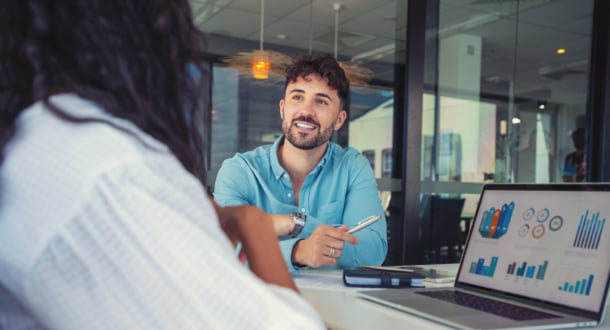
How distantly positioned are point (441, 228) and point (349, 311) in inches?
125

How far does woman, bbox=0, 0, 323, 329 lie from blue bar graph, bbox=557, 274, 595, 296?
0.69m

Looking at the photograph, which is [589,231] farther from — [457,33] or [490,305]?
[457,33]

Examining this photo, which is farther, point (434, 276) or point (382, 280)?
point (434, 276)

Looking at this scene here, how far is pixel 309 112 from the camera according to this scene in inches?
81.5

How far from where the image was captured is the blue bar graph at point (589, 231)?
0.97 meters

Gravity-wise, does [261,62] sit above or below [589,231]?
above

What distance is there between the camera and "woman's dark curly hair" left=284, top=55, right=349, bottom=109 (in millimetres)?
2098

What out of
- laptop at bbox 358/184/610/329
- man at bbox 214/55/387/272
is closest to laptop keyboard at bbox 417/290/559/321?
laptop at bbox 358/184/610/329

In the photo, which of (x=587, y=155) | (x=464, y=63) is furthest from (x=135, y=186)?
(x=587, y=155)

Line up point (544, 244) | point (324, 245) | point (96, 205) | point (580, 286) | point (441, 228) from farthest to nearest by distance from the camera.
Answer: point (441, 228) → point (324, 245) → point (544, 244) → point (580, 286) → point (96, 205)

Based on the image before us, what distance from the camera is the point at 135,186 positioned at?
43 centimetres

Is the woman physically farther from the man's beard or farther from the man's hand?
the man's beard

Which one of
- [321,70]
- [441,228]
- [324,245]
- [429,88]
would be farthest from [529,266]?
[441,228]

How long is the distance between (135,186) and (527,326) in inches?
28.3
